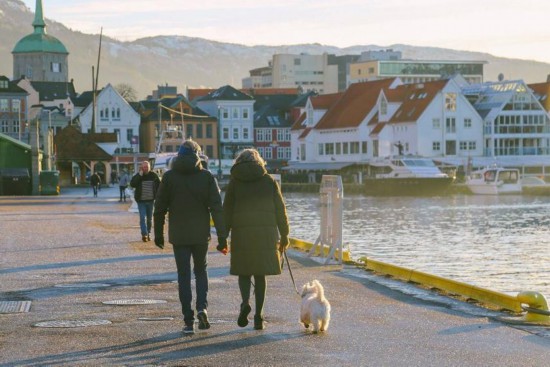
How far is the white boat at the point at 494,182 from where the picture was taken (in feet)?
379

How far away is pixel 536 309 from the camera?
14.9 m

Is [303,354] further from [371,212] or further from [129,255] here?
[371,212]

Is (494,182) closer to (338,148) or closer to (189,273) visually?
(338,148)

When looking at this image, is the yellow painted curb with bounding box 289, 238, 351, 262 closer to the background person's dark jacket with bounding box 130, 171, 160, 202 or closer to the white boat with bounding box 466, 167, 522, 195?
the background person's dark jacket with bounding box 130, 171, 160, 202

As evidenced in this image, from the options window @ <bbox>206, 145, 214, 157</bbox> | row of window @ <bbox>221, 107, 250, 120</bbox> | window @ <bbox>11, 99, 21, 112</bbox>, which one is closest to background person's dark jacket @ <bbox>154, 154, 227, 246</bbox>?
window @ <bbox>206, 145, 214, 157</bbox>

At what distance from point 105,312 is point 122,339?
2.40 metres

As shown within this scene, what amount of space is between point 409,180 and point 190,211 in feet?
321

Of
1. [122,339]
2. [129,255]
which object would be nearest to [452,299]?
[122,339]

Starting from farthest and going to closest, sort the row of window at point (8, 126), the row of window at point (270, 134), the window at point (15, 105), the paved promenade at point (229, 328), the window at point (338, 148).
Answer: the row of window at point (270, 134), the row of window at point (8, 126), the window at point (15, 105), the window at point (338, 148), the paved promenade at point (229, 328)

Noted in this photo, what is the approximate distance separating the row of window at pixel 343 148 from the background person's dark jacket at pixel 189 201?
12751 cm

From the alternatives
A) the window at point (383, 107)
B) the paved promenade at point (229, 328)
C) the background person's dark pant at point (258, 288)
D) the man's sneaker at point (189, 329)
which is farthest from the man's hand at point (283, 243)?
the window at point (383, 107)

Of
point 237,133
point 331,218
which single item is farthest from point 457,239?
point 237,133

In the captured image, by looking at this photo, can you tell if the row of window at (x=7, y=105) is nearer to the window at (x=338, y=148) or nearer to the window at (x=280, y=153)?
the window at (x=280, y=153)

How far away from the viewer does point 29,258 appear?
79.7ft
